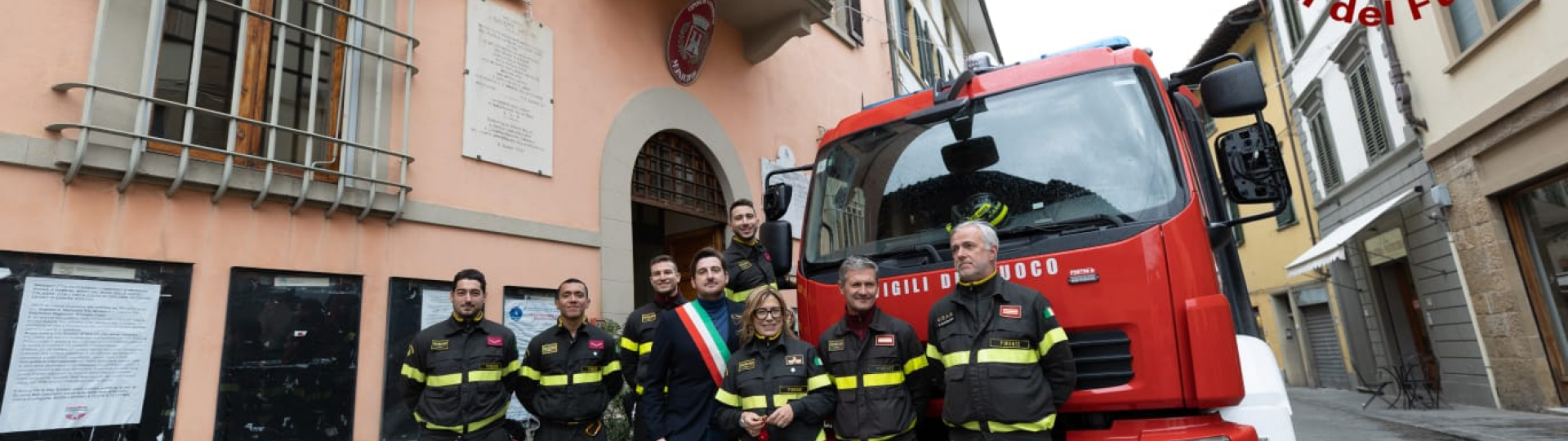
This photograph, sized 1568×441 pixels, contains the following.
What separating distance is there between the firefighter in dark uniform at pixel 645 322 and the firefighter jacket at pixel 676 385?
0.32 m

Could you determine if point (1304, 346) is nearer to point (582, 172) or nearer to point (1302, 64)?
point (1302, 64)

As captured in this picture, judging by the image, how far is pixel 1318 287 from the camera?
15.9m

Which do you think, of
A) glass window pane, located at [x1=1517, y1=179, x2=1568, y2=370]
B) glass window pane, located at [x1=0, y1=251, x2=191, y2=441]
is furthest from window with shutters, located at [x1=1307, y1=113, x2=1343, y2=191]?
glass window pane, located at [x1=0, y1=251, x2=191, y2=441]

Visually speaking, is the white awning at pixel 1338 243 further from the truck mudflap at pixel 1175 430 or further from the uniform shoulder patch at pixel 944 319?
the uniform shoulder patch at pixel 944 319

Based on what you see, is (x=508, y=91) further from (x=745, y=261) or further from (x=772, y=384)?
(x=772, y=384)

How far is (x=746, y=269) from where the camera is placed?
4.65m

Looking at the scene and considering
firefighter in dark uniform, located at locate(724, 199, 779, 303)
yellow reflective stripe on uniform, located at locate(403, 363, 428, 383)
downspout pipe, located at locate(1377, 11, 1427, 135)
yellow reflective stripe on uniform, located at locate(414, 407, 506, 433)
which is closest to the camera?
yellow reflective stripe on uniform, located at locate(414, 407, 506, 433)

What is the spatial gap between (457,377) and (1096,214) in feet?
10.2

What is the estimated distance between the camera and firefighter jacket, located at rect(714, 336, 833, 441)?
3.23 metres

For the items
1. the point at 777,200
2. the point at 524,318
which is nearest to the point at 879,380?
the point at 777,200

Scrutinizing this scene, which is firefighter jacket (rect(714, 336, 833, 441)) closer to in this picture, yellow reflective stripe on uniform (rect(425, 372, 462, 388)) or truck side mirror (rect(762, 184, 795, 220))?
yellow reflective stripe on uniform (rect(425, 372, 462, 388))

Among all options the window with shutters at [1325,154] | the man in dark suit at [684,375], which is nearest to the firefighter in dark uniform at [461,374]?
the man in dark suit at [684,375]

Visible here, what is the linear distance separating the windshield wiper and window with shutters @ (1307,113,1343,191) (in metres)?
12.6

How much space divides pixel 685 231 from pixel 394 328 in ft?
13.7
